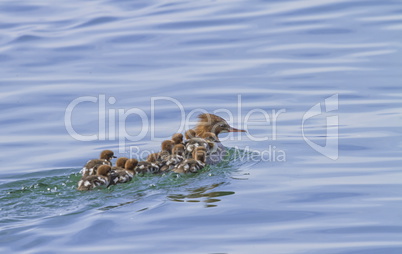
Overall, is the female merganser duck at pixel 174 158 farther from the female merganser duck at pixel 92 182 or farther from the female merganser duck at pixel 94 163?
the female merganser duck at pixel 92 182

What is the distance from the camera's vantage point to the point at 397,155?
848cm

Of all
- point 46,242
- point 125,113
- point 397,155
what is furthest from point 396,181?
point 125,113

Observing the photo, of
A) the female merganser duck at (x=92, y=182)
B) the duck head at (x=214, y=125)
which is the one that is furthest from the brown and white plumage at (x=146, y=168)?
the duck head at (x=214, y=125)

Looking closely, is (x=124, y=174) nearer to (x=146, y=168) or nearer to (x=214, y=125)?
(x=146, y=168)

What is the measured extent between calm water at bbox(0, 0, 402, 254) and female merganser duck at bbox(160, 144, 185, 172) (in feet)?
1.04

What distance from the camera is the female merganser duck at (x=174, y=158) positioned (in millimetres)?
8250

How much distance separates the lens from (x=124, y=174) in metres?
7.80

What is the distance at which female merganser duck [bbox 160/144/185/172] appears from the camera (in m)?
8.25

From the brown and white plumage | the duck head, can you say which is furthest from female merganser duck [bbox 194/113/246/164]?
the brown and white plumage

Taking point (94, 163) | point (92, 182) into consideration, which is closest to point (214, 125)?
point (94, 163)

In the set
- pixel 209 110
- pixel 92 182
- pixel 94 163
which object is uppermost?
pixel 209 110

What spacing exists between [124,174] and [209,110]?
2840mm

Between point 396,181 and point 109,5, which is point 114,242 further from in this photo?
point 109,5

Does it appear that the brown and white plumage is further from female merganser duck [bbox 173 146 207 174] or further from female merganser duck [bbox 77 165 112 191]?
female merganser duck [bbox 77 165 112 191]
